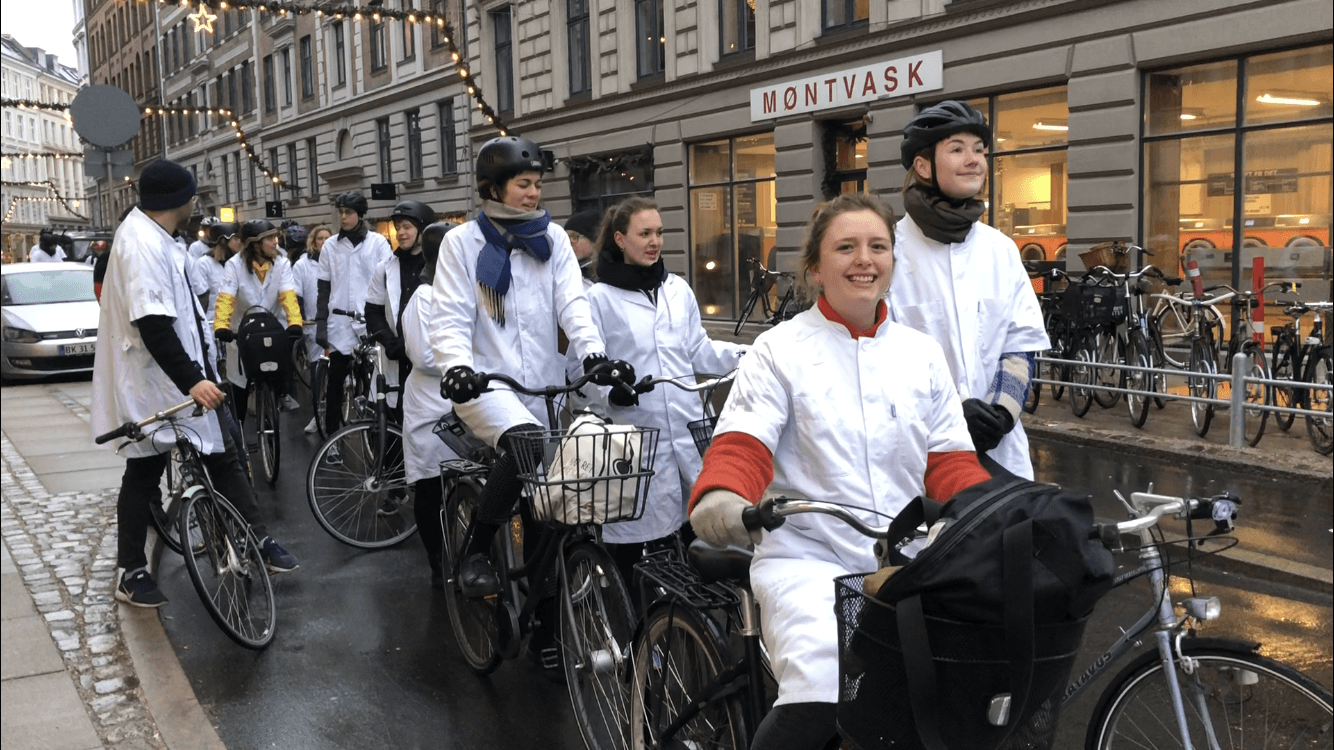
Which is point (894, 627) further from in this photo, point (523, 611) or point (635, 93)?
point (635, 93)

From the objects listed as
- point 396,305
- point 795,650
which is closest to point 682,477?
point 795,650

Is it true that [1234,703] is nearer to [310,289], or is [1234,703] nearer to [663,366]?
[663,366]

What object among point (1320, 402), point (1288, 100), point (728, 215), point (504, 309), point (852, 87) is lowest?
point (1320, 402)

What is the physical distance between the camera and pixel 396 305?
25.8ft

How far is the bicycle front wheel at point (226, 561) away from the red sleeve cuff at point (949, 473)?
3.43 m

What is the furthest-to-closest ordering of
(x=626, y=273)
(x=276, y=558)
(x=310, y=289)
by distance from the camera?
1. (x=310, y=289)
2. (x=276, y=558)
3. (x=626, y=273)

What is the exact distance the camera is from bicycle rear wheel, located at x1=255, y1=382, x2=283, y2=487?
9.10m

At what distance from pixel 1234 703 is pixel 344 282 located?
8.75m

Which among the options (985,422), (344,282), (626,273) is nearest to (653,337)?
(626,273)

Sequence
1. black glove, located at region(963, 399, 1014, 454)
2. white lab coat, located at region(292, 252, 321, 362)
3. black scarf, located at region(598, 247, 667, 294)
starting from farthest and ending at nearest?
white lab coat, located at region(292, 252, 321, 362)
black scarf, located at region(598, 247, 667, 294)
black glove, located at region(963, 399, 1014, 454)

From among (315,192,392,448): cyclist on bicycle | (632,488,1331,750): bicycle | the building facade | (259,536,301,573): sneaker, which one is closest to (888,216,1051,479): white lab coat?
(632,488,1331,750): bicycle

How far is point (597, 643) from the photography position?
3.99 m

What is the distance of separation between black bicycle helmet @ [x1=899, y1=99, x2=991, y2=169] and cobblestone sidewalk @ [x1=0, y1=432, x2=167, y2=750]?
2.76m

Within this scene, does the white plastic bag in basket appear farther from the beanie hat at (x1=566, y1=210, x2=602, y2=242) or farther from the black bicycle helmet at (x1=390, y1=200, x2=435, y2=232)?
the black bicycle helmet at (x1=390, y1=200, x2=435, y2=232)
